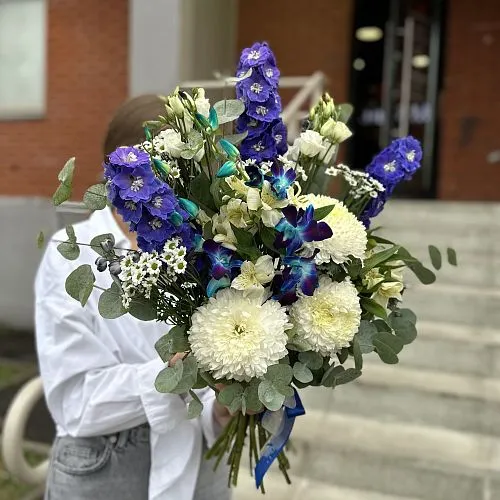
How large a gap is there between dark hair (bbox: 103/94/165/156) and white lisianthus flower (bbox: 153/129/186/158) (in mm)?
349

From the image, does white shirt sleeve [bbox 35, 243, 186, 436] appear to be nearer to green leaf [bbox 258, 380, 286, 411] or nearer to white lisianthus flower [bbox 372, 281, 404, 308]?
→ green leaf [bbox 258, 380, 286, 411]

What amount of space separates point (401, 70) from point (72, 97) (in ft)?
11.8

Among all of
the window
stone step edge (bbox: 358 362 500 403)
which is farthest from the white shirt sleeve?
the window

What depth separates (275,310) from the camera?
1155 millimetres

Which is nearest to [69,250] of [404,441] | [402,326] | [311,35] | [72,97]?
[402,326]

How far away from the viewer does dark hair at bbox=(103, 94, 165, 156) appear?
154 cm

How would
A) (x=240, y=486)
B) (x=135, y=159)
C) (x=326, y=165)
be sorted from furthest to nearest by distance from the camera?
1. (x=240, y=486)
2. (x=326, y=165)
3. (x=135, y=159)

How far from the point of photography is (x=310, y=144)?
4.29 ft

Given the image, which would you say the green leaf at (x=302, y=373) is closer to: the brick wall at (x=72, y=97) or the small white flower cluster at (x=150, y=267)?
the small white flower cluster at (x=150, y=267)

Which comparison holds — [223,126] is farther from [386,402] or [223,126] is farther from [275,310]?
[386,402]

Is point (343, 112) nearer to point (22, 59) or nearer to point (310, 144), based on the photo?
point (310, 144)

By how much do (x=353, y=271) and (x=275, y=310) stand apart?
180mm

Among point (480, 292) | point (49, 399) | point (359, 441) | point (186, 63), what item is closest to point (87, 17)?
point (186, 63)

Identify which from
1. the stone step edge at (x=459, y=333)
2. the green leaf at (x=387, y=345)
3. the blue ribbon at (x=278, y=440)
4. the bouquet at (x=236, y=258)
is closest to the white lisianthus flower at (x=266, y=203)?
the bouquet at (x=236, y=258)
